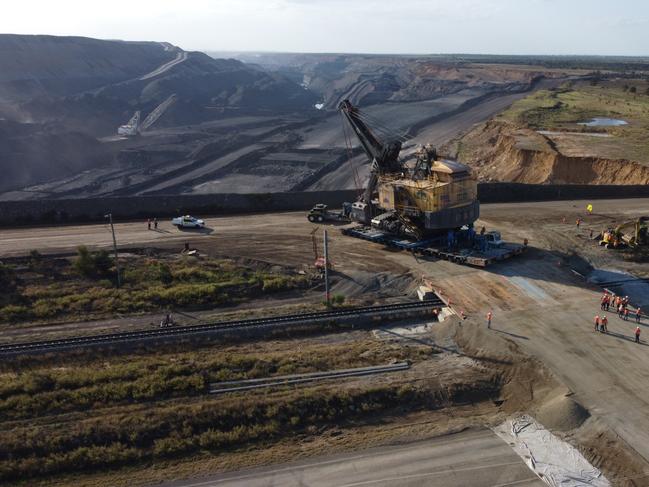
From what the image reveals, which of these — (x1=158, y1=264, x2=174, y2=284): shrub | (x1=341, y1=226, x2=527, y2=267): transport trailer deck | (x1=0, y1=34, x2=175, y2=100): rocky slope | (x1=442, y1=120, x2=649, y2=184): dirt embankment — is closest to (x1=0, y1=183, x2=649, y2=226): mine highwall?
(x1=442, y1=120, x2=649, y2=184): dirt embankment

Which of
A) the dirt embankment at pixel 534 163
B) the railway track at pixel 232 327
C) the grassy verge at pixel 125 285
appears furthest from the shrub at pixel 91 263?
the dirt embankment at pixel 534 163

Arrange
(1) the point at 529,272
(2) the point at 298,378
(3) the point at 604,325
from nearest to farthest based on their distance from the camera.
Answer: (2) the point at 298,378, (3) the point at 604,325, (1) the point at 529,272

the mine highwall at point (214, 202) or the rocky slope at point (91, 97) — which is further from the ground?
the rocky slope at point (91, 97)

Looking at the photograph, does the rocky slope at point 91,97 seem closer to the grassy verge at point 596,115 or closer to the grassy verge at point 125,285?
the grassy verge at point 125,285

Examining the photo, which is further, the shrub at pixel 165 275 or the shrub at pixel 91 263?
the shrub at pixel 91 263

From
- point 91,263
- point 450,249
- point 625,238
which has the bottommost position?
point 625,238


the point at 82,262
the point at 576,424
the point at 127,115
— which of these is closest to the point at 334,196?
the point at 82,262

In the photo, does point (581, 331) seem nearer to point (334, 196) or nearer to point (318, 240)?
point (318, 240)

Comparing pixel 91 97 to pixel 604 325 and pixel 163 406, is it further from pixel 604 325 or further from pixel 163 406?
pixel 604 325

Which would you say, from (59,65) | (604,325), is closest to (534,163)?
(604,325)
